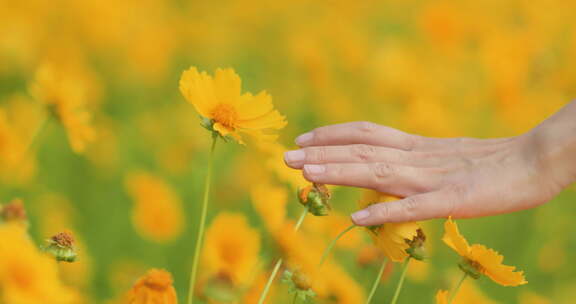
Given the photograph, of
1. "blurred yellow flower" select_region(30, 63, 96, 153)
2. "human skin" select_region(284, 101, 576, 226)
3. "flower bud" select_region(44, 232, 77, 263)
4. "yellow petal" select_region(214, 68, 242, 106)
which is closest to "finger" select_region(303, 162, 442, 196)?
"human skin" select_region(284, 101, 576, 226)

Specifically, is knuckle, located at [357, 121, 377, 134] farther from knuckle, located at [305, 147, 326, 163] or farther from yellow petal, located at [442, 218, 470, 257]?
yellow petal, located at [442, 218, 470, 257]

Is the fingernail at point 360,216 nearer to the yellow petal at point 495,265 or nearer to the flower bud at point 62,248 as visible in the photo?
the yellow petal at point 495,265

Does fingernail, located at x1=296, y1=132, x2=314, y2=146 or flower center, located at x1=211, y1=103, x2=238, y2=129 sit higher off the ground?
fingernail, located at x1=296, y1=132, x2=314, y2=146

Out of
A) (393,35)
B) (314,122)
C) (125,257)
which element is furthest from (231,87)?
(393,35)

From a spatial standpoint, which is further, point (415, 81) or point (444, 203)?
point (415, 81)

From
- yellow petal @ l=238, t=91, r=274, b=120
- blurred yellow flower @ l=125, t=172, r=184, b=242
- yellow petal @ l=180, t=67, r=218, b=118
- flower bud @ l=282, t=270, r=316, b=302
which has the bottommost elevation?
flower bud @ l=282, t=270, r=316, b=302

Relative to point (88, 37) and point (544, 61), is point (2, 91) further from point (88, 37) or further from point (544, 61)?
point (544, 61)
